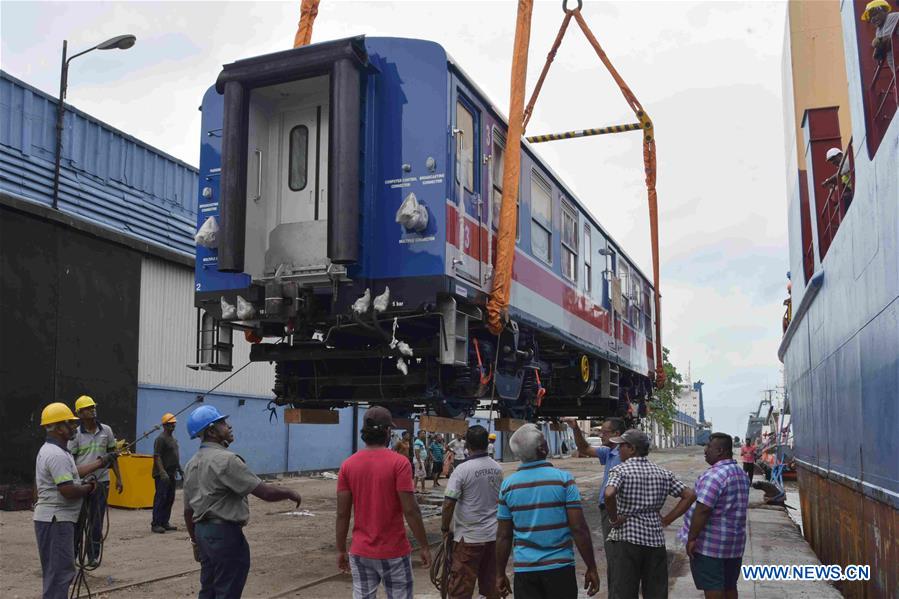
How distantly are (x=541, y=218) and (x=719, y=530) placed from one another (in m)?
5.20

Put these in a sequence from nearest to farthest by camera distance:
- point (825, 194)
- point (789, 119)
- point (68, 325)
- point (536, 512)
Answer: point (536, 512)
point (825, 194)
point (68, 325)
point (789, 119)

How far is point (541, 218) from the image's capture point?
10227 mm

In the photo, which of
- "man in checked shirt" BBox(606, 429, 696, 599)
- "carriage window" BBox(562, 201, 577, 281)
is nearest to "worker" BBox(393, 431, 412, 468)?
"carriage window" BBox(562, 201, 577, 281)

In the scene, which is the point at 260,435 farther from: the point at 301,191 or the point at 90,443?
the point at 301,191

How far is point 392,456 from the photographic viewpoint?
5035mm

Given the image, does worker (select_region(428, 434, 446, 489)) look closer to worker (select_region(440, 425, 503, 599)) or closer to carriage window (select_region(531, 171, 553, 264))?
carriage window (select_region(531, 171, 553, 264))

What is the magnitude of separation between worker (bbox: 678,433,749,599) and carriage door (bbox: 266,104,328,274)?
158 inches

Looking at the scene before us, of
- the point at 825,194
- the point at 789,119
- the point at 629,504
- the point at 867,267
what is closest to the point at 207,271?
the point at 629,504

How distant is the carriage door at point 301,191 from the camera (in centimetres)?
802

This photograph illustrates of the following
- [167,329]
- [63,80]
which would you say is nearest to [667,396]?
[167,329]

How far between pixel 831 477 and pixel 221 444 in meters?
7.58

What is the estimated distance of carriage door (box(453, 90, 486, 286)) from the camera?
7871 mm

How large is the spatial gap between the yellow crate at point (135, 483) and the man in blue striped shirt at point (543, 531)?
10.7 meters

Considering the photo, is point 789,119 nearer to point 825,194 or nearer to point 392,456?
point 825,194
